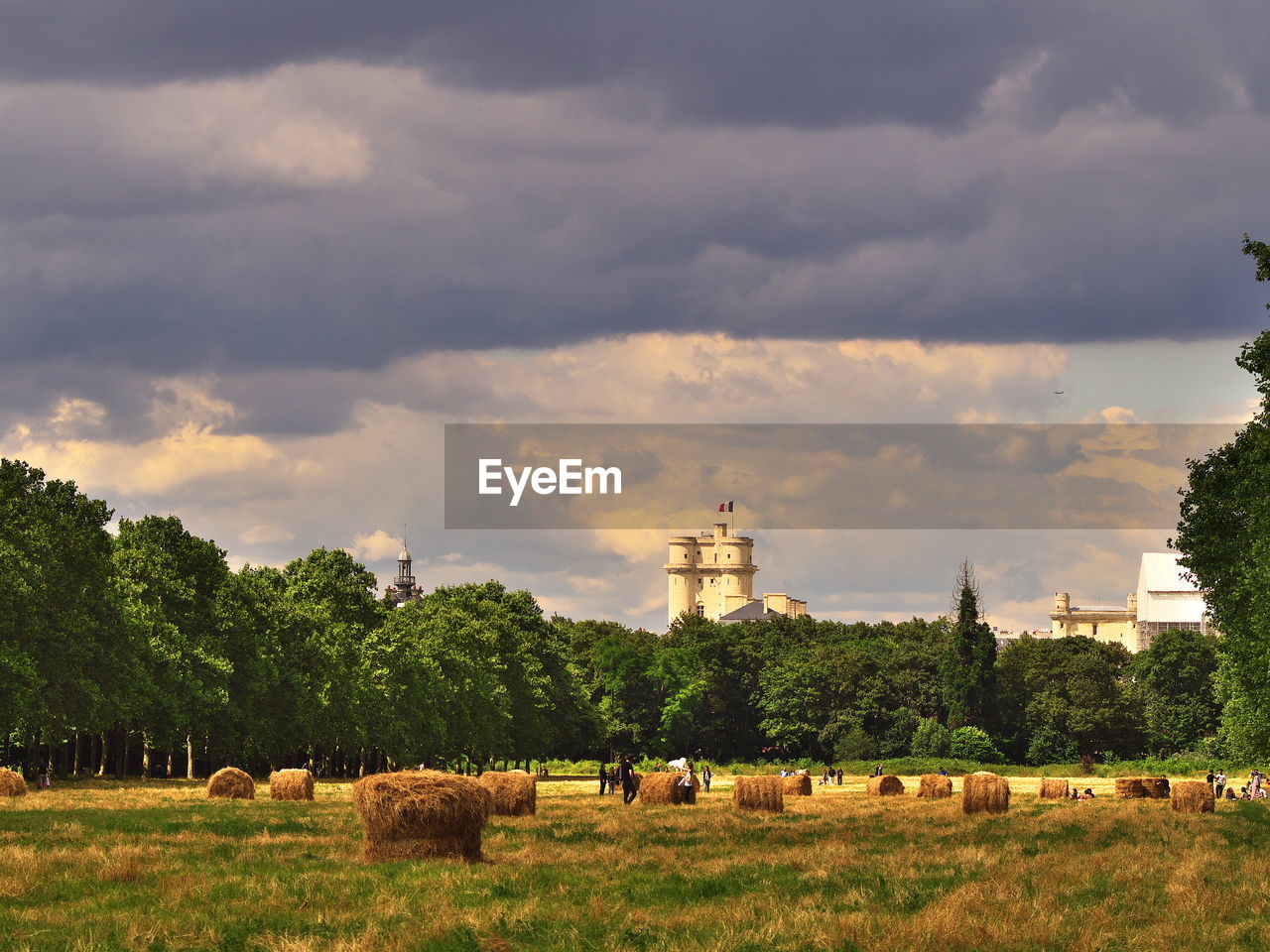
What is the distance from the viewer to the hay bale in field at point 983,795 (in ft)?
175

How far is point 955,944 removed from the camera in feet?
65.7

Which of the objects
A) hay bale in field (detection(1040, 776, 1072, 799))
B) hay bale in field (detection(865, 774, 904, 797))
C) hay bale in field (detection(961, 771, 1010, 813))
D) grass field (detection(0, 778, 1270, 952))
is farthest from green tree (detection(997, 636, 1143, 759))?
grass field (detection(0, 778, 1270, 952))

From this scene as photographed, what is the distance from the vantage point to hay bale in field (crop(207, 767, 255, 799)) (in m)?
54.8

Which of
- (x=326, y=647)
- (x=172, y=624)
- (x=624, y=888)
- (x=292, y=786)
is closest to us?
(x=624, y=888)

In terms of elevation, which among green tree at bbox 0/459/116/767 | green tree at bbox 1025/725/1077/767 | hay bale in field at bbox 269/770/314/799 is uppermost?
green tree at bbox 0/459/116/767

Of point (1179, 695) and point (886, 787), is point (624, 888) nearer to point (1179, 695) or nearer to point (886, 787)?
point (886, 787)

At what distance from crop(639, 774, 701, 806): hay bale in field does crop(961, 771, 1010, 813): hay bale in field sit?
10801 mm

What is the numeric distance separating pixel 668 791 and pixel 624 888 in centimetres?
3417

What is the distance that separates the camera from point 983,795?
53375 millimetres

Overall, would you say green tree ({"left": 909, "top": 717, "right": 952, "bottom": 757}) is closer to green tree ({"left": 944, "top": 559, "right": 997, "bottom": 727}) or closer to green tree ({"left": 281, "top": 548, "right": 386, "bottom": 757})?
green tree ({"left": 944, "top": 559, "right": 997, "bottom": 727})

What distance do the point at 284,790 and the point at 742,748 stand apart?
13702 centimetres

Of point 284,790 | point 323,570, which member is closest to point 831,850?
point 284,790

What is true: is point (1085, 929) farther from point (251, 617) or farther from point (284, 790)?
point (251, 617)

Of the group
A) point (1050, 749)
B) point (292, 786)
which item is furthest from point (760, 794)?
point (1050, 749)
